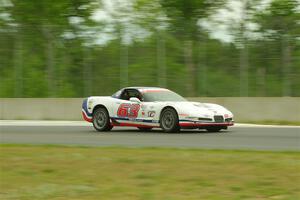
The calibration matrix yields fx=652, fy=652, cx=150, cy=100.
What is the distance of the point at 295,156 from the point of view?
34.3 ft

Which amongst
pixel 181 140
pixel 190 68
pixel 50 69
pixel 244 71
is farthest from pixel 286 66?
pixel 181 140

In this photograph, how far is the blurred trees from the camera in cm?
2389

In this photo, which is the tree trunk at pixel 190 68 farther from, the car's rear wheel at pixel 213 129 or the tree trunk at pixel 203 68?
the car's rear wheel at pixel 213 129

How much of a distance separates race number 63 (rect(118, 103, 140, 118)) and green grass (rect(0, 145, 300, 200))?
6.34 m

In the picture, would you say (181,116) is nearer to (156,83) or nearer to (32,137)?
(32,137)

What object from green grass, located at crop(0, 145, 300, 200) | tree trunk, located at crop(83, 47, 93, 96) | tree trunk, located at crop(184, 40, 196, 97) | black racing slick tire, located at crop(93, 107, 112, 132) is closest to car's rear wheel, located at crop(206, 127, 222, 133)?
black racing slick tire, located at crop(93, 107, 112, 132)

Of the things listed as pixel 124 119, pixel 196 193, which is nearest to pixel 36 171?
pixel 196 193

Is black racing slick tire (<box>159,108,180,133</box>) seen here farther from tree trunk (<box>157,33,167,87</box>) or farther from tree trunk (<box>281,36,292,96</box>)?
tree trunk (<box>157,33,167,87</box>)

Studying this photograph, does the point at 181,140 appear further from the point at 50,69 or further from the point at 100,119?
the point at 50,69

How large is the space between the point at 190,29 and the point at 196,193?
1868 cm

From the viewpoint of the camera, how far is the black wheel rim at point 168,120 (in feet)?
55.4

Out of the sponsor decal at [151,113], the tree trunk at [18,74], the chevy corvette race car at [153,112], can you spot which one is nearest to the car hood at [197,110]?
the chevy corvette race car at [153,112]

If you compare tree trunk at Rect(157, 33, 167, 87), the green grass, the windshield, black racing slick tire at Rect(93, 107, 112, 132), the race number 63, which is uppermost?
tree trunk at Rect(157, 33, 167, 87)

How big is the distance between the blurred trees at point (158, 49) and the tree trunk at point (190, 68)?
0.04 metres
